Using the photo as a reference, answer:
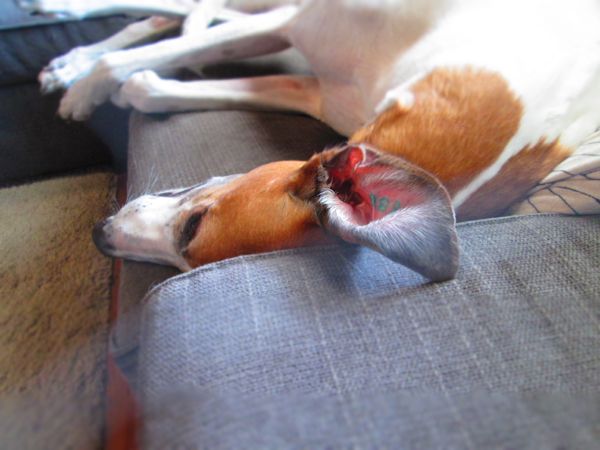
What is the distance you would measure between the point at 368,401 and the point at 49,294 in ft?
4.74

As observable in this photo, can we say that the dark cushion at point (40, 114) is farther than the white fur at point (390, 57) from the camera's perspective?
Yes

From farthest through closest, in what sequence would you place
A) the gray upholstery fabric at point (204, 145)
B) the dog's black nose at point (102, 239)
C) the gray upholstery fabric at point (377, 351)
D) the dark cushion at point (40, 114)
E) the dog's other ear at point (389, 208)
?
1. the dark cushion at point (40, 114)
2. the gray upholstery fabric at point (204, 145)
3. the dog's black nose at point (102, 239)
4. the dog's other ear at point (389, 208)
5. the gray upholstery fabric at point (377, 351)

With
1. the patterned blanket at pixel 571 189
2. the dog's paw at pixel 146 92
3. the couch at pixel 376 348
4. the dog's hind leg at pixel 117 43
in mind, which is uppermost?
the dog's hind leg at pixel 117 43

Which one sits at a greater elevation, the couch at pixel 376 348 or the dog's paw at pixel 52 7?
the dog's paw at pixel 52 7

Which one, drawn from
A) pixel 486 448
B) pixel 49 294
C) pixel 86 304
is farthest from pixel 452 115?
pixel 49 294

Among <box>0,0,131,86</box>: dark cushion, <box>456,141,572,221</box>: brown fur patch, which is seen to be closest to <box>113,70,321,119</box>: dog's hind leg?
<box>0,0,131,86</box>: dark cushion

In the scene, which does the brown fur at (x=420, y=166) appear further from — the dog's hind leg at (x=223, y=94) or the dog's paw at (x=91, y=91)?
the dog's paw at (x=91, y=91)

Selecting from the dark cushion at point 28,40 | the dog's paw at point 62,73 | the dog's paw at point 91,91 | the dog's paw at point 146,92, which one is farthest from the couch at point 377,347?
the dark cushion at point 28,40

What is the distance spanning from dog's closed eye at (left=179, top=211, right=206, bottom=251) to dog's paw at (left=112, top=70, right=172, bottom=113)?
73cm

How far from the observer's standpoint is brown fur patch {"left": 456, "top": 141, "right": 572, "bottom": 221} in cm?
121

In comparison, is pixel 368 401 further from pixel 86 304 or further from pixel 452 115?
pixel 86 304

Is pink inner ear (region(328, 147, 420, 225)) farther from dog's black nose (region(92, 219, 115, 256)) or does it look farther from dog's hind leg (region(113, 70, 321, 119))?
dog's hind leg (region(113, 70, 321, 119))

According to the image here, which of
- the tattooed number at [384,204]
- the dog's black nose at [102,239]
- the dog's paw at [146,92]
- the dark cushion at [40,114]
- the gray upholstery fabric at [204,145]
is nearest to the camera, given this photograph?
the tattooed number at [384,204]

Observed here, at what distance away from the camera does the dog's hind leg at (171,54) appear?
6.46 ft
